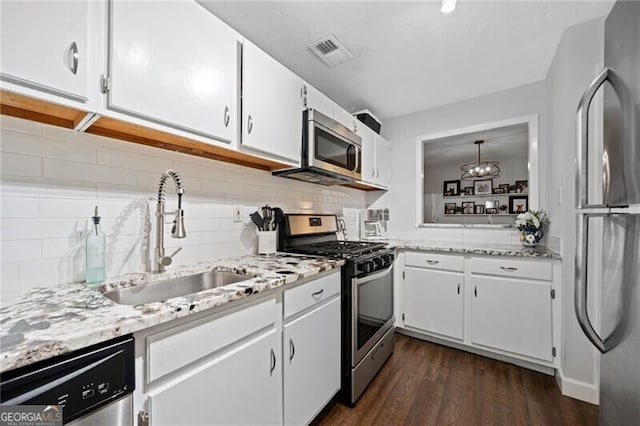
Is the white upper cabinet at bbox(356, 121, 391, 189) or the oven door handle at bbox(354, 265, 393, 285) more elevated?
the white upper cabinet at bbox(356, 121, 391, 189)

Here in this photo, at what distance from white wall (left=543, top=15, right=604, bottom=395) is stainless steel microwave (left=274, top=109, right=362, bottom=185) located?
58.2 inches

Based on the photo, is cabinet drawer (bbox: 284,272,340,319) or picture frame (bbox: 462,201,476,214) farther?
picture frame (bbox: 462,201,476,214)

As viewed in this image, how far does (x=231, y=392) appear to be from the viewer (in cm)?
100

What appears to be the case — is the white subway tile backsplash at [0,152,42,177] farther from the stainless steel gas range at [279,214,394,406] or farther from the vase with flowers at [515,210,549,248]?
the vase with flowers at [515,210,549,248]

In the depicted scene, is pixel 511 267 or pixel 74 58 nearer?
pixel 74 58

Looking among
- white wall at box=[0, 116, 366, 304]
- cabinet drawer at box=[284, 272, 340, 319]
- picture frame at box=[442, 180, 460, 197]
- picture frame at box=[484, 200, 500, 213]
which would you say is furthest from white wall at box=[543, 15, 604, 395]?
picture frame at box=[442, 180, 460, 197]

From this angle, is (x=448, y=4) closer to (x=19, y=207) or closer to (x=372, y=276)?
(x=372, y=276)

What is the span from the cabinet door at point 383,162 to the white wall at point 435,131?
0.09 m

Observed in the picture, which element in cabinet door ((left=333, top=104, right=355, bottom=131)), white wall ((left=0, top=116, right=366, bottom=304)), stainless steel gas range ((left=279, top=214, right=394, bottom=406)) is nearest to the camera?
white wall ((left=0, top=116, right=366, bottom=304))

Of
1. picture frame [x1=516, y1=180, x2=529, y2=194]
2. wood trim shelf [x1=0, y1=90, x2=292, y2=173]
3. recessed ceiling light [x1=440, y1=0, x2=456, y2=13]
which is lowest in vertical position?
wood trim shelf [x1=0, y1=90, x2=292, y2=173]

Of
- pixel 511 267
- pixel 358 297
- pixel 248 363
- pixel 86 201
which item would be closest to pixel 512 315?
pixel 511 267

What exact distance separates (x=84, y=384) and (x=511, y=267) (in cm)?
252

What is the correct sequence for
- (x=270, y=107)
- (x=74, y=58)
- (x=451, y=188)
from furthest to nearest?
(x=451, y=188), (x=270, y=107), (x=74, y=58)

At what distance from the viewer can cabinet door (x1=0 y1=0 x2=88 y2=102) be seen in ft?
2.50
